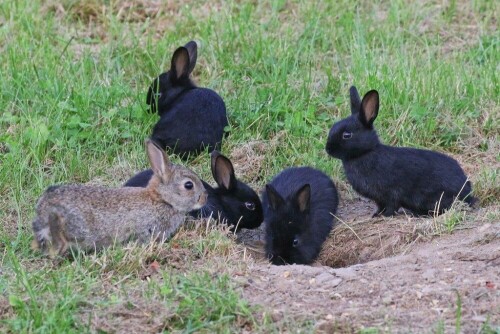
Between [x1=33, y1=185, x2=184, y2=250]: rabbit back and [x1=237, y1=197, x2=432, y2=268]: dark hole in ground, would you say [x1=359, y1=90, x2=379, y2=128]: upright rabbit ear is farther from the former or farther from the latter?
[x1=33, y1=185, x2=184, y2=250]: rabbit back

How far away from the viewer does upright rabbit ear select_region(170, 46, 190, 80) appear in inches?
336

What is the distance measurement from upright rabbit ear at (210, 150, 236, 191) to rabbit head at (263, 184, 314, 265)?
339 millimetres

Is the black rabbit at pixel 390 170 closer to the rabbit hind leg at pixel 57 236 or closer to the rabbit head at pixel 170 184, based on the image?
the rabbit head at pixel 170 184

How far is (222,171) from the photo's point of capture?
7332mm

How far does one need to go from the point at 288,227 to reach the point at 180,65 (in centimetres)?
215

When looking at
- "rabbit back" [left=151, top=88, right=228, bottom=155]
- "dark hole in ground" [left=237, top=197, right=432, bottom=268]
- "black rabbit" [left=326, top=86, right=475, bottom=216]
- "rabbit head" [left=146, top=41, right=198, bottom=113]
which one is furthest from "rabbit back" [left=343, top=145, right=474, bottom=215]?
"rabbit head" [left=146, top=41, right=198, bottom=113]

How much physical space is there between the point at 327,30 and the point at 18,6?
2.83 m

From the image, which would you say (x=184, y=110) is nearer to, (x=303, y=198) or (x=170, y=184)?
(x=303, y=198)

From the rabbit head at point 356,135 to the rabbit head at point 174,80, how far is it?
1.73 meters

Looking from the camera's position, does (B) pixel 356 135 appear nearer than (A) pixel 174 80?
Yes

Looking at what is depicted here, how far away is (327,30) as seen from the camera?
9586 millimetres

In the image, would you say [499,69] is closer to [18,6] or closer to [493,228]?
[493,228]

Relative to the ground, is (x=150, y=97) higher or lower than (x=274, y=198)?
higher

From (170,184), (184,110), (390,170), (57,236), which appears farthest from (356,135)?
(57,236)
